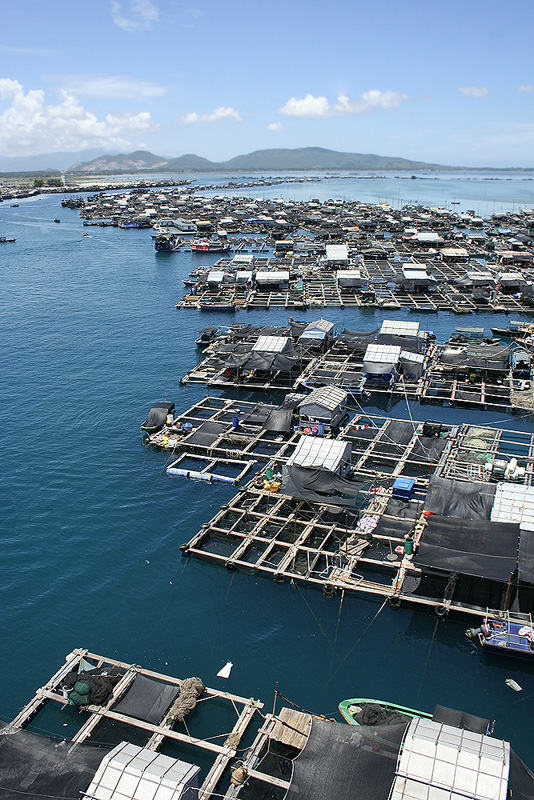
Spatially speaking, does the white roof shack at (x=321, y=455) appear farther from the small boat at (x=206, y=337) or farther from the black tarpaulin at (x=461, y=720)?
the small boat at (x=206, y=337)

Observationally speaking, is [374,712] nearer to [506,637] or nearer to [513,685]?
[513,685]

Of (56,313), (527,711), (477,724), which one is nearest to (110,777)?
(477,724)

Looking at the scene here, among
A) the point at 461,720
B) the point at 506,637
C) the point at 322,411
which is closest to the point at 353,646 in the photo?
the point at 461,720

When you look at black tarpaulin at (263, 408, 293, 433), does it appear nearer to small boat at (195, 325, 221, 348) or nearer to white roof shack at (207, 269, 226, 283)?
small boat at (195, 325, 221, 348)

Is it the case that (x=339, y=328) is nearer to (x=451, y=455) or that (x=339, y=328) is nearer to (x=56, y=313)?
(x=451, y=455)

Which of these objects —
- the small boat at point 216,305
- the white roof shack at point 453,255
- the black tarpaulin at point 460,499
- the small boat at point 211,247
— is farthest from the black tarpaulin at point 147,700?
the small boat at point 211,247
